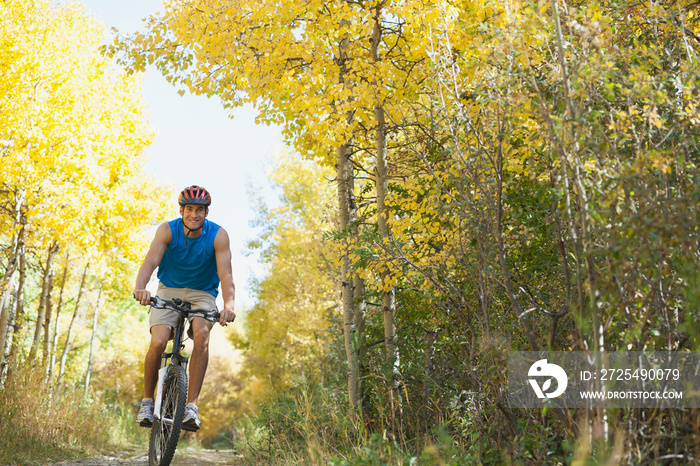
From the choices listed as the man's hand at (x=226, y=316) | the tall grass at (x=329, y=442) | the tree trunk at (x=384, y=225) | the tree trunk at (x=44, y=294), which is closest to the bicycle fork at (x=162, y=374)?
the man's hand at (x=226, y=316)

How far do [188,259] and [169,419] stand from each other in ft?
3.86

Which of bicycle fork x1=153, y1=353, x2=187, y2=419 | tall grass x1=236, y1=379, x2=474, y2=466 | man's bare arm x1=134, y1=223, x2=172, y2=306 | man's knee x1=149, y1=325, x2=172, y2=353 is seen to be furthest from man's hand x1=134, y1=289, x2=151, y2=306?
tall grass x1=236, y1=379, x2=474, y2=466

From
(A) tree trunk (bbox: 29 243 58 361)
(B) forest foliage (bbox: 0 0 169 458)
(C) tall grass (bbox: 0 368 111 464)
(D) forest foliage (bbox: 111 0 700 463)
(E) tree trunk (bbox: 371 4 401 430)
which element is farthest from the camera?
(A) tree trunk (bbox: 29 243 58 361)

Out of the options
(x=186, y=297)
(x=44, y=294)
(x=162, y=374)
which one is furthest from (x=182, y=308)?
(x=44, y=294)

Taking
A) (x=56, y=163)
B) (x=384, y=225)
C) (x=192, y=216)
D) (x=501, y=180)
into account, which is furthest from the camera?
(x=56, y=163)

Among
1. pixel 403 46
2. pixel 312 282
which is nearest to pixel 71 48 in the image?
pixel 403 46

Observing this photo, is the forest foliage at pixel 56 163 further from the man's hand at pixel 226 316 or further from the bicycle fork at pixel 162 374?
the man's hand at pixel 226 316

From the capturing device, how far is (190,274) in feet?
15.0

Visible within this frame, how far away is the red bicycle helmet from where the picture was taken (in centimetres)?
448

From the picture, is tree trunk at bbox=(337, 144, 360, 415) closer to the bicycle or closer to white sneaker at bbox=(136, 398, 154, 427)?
the bicycle

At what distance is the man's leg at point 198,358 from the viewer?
427 centimetres

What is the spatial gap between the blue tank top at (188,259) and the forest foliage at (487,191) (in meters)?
1.11

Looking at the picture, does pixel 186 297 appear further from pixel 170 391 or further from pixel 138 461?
pixel 138 461

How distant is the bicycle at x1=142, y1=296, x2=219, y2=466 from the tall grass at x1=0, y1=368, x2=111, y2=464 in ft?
6.10
